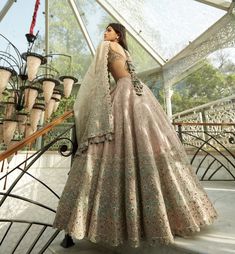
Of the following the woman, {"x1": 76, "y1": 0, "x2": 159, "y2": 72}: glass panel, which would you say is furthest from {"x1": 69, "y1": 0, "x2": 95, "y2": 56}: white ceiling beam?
the woman

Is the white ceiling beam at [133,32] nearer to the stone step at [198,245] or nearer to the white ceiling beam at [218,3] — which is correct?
the white ceiling beam at [218,3]

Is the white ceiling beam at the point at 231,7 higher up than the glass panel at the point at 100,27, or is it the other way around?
the glass panel at the point at 100,27

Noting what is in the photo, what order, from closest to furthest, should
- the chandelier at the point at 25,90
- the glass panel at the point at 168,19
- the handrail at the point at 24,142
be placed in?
the handrail at the point at 24,142 → the chandelier at the point at 25,90 → the glass panel at the point at 168,19

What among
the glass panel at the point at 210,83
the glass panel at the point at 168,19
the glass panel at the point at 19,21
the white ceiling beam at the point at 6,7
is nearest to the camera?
the glass panel at the point at 168,19

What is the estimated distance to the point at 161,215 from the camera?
98 centimetres

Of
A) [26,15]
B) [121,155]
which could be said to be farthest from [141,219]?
[26,15]

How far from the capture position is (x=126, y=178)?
Answer: 109 cm

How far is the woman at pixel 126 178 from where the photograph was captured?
3.28 feet

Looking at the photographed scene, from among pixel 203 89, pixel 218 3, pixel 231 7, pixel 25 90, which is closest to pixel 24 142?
pixel 25 90

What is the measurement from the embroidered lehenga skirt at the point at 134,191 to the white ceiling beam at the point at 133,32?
4948 mm

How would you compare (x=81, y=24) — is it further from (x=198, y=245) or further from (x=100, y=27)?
(x=198, y=245)

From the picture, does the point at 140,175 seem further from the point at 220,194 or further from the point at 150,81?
the point at 150,81

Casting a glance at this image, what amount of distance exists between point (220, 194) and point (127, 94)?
58.3 inches

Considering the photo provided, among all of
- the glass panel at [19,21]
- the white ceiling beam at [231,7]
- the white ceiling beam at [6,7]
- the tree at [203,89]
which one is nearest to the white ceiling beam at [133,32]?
the glass panel at [19,21]
